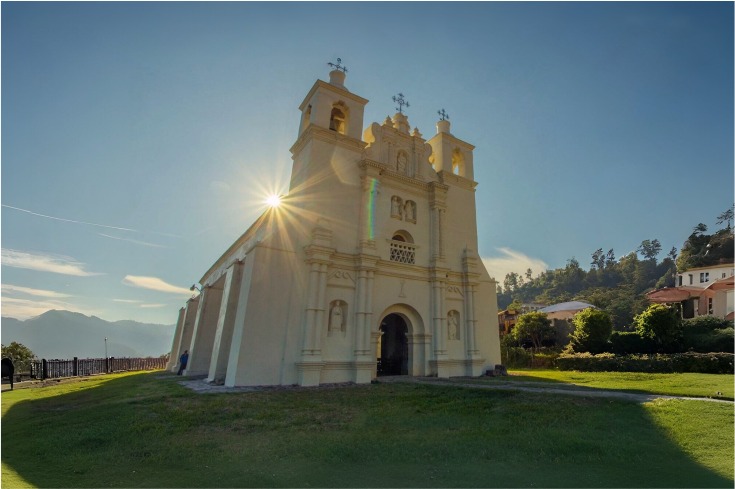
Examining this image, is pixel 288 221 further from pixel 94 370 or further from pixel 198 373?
pixel 94 370

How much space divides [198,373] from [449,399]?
13.0m

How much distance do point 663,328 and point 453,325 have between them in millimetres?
12042

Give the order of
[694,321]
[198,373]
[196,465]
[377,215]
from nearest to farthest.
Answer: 1. [196,465]
2. [377,215]
3. [198,373]
4. [694,321]

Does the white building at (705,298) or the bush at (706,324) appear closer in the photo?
the bush at (706,324)

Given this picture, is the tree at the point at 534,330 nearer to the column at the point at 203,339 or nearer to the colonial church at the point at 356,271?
the colonial church at the point at 356,271

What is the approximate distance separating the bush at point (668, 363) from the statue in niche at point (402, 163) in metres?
13.5

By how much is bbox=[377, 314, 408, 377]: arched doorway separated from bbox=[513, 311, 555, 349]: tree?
19.5 m

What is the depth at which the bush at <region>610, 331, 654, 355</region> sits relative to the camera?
66.3ft

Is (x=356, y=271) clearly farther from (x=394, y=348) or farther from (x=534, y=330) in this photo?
(x=534, y=330)

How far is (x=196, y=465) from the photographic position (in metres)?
4.57

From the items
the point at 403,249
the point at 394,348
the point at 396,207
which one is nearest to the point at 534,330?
the point at 394,348

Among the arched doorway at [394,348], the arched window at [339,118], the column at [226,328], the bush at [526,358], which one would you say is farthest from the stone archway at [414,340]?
the bush at [526,358]

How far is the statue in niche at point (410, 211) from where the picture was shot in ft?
54.9

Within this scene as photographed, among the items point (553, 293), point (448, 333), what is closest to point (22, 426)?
point (448, 333)
